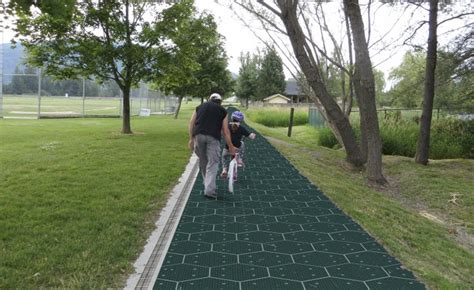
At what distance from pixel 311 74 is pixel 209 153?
6275mm

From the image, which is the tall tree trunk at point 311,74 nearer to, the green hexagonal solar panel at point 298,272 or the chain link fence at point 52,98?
the green hexagonal solar panel at point 298,272

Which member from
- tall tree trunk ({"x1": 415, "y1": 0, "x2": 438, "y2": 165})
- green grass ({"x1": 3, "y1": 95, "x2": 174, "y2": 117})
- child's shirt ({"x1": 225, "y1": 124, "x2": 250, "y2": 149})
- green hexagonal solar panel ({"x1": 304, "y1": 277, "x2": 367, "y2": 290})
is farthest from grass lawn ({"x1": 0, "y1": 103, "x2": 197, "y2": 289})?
green grass ({"x1": 3, "y1": 95, "x2": 174, "y2": 117})

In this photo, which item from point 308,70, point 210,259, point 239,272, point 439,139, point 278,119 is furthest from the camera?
point 278,119

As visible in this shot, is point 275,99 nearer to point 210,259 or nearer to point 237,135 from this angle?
point 237,135

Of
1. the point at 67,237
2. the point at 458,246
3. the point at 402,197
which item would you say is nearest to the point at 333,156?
the point at 402,197

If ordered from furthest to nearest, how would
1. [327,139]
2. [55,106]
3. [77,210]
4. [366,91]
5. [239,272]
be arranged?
[55,106] < [327,139] < [366,91] < [77,210] < [239,272]

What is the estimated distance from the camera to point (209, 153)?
6.98 meters

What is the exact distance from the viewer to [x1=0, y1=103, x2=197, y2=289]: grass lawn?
166 inches

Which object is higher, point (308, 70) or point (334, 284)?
point (308, 70)

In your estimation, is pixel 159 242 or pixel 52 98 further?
pixel 52 98

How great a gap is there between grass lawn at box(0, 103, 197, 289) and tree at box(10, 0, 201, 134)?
15.1 ft

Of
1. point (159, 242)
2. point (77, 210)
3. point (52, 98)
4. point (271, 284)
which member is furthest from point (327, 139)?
point (52, 98)

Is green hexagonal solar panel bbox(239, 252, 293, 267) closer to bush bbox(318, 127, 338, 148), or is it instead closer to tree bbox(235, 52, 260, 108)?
bush bbox(318, 127, 338, 148)

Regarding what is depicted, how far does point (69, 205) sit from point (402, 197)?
767cm
